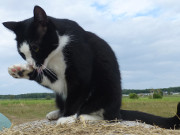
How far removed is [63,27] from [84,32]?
1.21ft

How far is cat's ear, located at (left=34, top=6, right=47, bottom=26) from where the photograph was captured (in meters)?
2.91

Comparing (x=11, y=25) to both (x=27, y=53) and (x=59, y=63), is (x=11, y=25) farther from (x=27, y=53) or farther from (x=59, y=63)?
(x=59, y=63)

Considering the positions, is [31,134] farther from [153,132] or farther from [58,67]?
[153,132]

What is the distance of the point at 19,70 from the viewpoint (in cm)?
297

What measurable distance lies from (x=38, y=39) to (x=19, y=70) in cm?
42

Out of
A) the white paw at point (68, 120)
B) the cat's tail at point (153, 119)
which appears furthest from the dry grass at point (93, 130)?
the cat's tail at point (153, 119)

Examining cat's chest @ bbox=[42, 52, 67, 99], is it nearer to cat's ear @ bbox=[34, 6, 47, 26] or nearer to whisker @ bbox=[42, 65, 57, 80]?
whisker @ bbox=[42, 65, 57, 80]

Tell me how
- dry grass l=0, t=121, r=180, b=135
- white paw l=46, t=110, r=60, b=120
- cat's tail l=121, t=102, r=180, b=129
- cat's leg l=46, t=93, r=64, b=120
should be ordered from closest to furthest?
dry grass l=0, t=121, r=180, b=135
cat's leg l=46, t=93, r=64, b=120
cat's tail l=121, t=102, r=180, b=129
white paw l=46, t=110, r=60, b=120

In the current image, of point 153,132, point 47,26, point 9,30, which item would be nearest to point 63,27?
point 47,26

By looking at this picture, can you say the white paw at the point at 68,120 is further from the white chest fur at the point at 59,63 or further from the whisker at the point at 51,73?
the whisker at the point at 51,73

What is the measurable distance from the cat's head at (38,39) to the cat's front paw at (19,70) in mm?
89

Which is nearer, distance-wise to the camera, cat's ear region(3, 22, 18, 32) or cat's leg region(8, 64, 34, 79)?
cat's leg region(8, 64, 34, 79)

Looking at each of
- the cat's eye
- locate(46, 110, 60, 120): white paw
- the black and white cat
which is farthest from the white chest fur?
locate(46, 110, 60, 120): white paw

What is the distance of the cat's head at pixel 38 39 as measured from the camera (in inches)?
115
